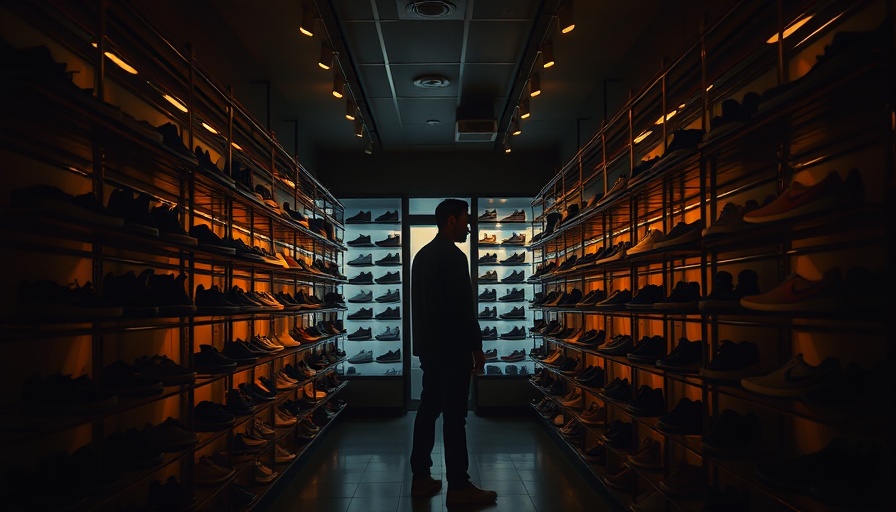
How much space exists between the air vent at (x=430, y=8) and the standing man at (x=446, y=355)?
1.53 meters

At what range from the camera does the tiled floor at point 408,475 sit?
4816mm

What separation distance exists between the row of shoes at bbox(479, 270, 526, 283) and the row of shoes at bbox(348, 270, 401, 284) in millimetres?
1289

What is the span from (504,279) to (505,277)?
9cm

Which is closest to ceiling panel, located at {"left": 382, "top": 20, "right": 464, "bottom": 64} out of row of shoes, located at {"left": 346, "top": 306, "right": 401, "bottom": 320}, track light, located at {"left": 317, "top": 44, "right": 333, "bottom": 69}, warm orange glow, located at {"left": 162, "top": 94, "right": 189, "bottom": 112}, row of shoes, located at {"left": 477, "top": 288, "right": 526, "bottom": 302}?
track light, located at {"left": 317, "top": 44, "right": 333, "bottom": 69}

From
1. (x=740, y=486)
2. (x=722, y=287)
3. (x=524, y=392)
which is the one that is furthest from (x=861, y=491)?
(x=524, y=392)

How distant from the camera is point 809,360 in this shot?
9.61ft

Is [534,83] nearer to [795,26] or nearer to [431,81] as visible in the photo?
[431,81]

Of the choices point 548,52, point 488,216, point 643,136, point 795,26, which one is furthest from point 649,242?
point 488,216

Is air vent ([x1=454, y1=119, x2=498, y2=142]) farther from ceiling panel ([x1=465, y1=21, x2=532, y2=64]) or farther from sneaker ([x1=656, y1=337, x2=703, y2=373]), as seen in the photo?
sneaker ([x1=656, y1=337, x2=703, y2=373])

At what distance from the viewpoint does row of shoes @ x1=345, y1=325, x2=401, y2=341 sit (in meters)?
9.52

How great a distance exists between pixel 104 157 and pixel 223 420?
169 cm

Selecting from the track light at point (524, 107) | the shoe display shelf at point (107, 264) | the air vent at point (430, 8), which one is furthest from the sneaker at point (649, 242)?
the track light at point (524, 107)

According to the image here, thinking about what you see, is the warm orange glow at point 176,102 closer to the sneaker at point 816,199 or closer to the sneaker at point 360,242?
the sneaker at point 816,199

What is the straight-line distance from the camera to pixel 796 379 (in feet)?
7.70
